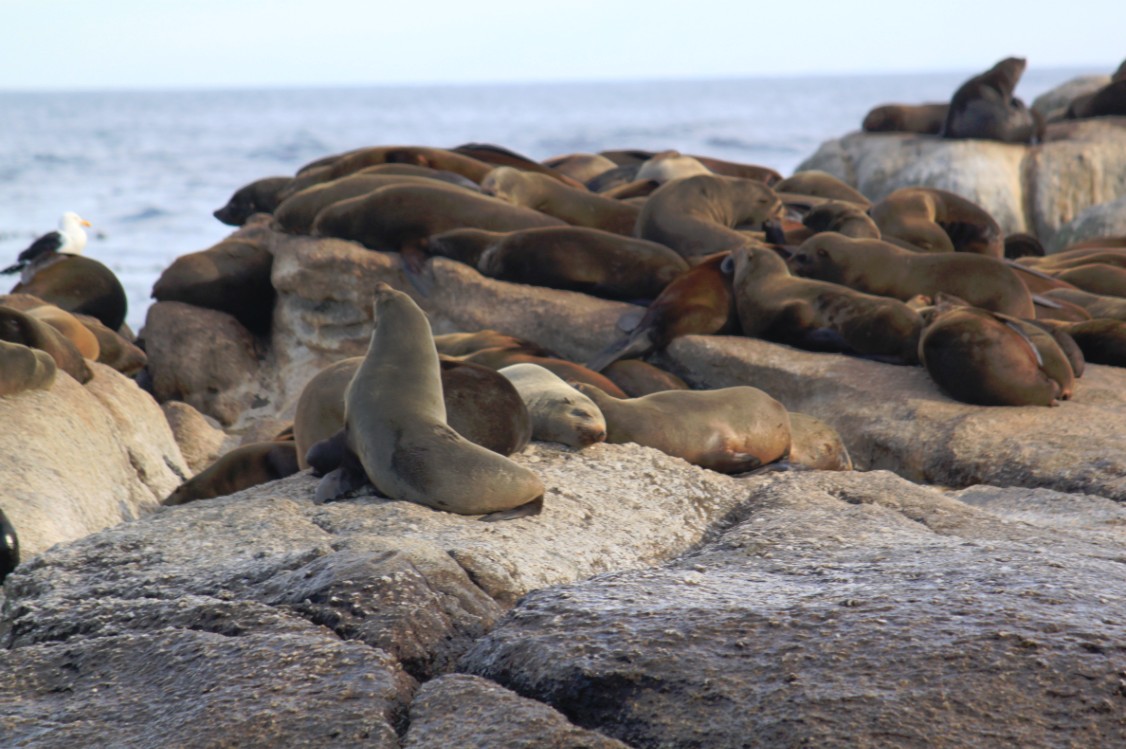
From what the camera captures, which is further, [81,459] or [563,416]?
[81,459]

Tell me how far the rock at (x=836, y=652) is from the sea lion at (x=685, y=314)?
3932 millimetres

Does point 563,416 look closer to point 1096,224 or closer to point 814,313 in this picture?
point 814,313

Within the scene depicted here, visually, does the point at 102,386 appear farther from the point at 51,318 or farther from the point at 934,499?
the point at 934,499

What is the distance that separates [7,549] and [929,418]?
159 inches

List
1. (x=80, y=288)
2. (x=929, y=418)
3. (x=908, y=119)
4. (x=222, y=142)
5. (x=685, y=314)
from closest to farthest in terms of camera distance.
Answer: (x=929, y=418), (x=685, y=314), (x=80, y=288), (x=908, y=119), (x=222, y=142)

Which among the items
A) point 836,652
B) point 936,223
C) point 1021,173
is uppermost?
point 836,652

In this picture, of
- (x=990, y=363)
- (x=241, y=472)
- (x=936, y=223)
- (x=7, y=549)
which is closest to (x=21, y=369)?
(x=241, y=472)

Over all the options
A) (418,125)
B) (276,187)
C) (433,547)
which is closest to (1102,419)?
(433,547)

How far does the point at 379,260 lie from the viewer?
8.02m

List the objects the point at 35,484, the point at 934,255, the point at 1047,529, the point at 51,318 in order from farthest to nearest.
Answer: the point at 934,255, the point at 51,318, the point at 35,484, the point at 1047,529

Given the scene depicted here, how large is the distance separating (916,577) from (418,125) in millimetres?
63318

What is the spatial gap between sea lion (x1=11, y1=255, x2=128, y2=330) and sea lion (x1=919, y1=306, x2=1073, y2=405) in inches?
235

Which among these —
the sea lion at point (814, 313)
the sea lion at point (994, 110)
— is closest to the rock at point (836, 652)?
the sea lion at point (814, 313)

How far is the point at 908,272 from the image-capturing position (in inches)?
284
